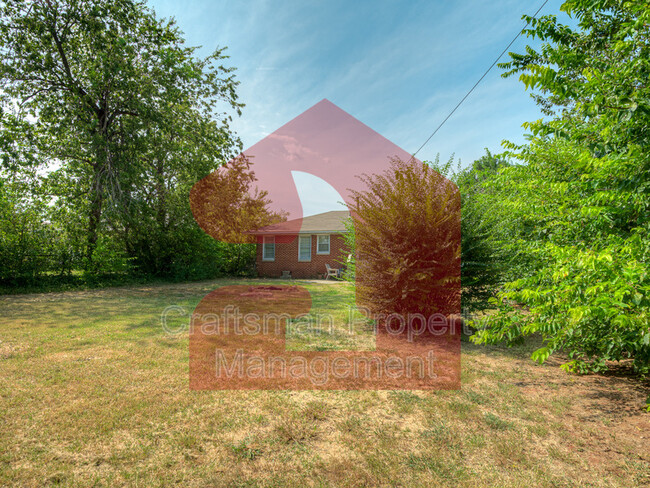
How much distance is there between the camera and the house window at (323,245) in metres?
18.7

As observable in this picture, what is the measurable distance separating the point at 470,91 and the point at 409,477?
8.75 m

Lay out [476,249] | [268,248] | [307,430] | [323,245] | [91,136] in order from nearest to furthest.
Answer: [307,430], [476,249], [91,136], [323,245], [268,248]

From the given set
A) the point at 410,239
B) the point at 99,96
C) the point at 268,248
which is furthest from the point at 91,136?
the point at 410,239

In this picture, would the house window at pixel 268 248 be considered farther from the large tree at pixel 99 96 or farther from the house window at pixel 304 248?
the large tree at pixel 99 96

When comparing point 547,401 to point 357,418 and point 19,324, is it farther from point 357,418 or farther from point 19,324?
point 19,324

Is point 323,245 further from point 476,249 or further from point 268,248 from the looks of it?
point 476,249

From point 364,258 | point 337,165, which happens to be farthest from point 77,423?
point 337,165

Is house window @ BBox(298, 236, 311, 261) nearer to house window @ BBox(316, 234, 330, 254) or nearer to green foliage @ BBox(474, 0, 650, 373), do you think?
house window @ BBox(316, 234, 330, 254)

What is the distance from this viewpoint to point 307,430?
273 cm

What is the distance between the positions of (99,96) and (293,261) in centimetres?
1209

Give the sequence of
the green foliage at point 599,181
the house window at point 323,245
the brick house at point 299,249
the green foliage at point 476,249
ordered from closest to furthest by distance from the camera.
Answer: the green foliage at point 599,181, the green foliage at point 476,249, the brick house at point 299,249, the house window at point 323,245

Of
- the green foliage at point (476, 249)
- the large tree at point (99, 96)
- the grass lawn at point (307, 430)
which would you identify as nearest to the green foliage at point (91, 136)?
the large tree at point (99, 96)

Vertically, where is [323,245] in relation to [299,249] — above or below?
above

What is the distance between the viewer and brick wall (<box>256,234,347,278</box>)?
1852cm
